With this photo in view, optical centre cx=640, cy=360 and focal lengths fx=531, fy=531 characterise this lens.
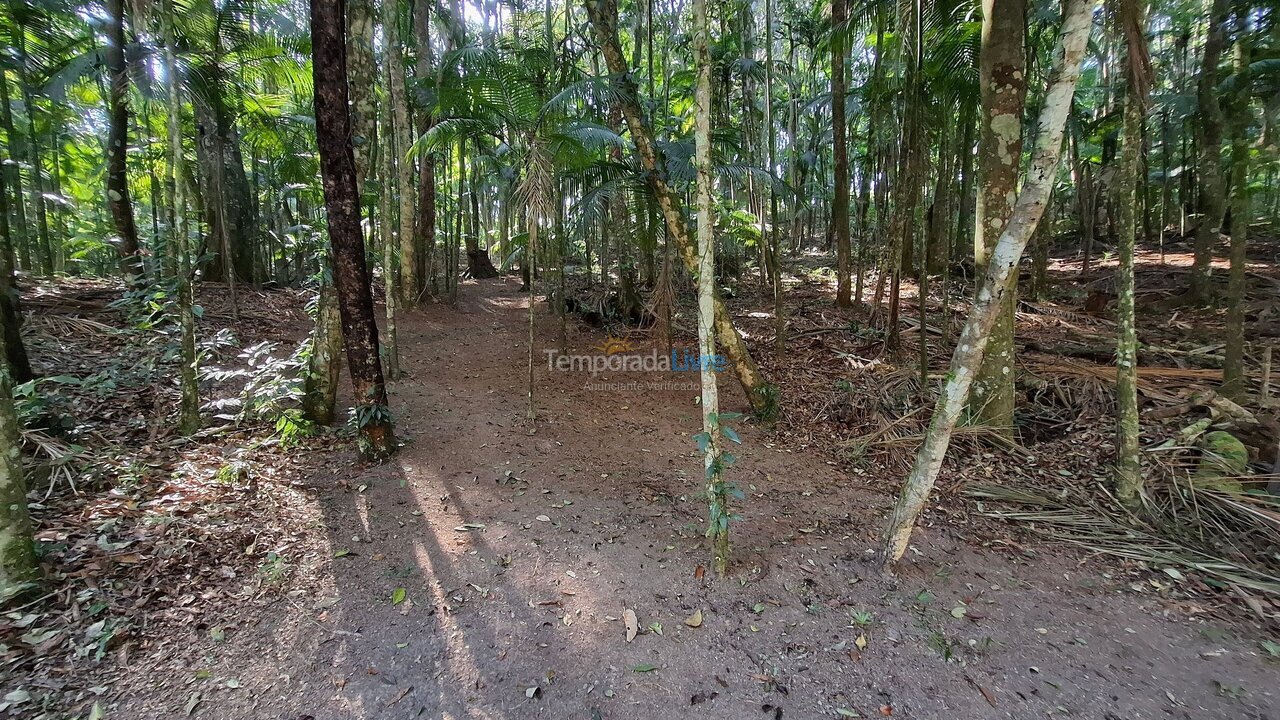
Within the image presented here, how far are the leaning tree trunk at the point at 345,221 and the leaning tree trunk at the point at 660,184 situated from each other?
8.55 feet

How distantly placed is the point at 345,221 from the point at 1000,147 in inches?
241

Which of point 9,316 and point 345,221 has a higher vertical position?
point 345,221

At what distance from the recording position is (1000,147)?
5.09 m

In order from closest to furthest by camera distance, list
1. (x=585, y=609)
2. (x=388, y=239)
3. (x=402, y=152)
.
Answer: (x=585, y=609), (x=388, y=239), (x=402, y=152)

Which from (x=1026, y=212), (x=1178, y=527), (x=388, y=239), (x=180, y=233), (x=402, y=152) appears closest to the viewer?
(x=1026, y=212)

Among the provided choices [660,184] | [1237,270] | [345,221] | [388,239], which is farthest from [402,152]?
[1237,270]

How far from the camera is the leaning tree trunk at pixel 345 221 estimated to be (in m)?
4.51

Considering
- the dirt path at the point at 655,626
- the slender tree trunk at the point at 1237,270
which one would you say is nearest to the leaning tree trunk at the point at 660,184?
the dirt path at the point at 655,626

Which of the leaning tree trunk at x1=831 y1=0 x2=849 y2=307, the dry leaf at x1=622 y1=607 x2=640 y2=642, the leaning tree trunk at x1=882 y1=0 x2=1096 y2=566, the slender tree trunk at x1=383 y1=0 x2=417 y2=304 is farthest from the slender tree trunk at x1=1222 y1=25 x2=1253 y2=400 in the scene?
the slender tree trunk at x1=383 y1=0 x2=417 y2=304

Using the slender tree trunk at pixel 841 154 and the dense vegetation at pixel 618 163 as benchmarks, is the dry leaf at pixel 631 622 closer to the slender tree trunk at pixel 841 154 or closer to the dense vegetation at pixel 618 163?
the dense vegetation at pixel 618 163

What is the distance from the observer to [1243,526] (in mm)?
3949

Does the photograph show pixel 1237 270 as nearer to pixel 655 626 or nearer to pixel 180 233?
pixel 655 626

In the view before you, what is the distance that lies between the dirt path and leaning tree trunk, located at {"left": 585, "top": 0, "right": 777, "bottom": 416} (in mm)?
1727

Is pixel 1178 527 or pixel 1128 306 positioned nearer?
pixel 1178 527
